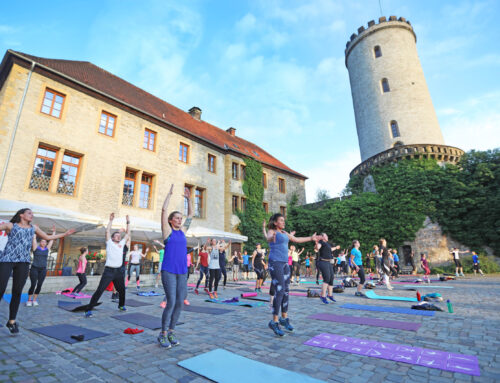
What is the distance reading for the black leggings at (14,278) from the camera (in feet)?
12.5

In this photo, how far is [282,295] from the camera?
415 centimetres

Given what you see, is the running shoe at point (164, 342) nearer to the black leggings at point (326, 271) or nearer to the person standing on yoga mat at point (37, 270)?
the black leggings at point (326, 271)

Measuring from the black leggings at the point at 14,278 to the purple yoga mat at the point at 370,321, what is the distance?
5.04 metres

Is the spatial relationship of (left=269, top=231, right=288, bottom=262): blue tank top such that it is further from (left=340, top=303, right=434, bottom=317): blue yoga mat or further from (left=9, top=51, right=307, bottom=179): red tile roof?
(left=9, top=51, right=307, bottom=179): red tile roof

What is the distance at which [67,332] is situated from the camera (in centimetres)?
401

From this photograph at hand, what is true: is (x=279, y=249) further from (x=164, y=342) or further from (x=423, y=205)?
(x=423, y=205)

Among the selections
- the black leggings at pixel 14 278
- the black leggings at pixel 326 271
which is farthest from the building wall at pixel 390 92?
the black leggings at pixel 14 278

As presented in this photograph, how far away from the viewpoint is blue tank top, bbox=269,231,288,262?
429cm

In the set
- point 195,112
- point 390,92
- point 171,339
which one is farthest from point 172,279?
point 390,92

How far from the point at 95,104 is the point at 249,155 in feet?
43.9

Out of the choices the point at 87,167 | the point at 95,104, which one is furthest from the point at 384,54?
the point at 87,167

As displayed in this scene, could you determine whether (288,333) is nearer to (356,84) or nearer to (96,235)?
(96,235)

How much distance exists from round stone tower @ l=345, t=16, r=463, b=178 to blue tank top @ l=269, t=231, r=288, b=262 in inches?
868

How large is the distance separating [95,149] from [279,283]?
596 inches
